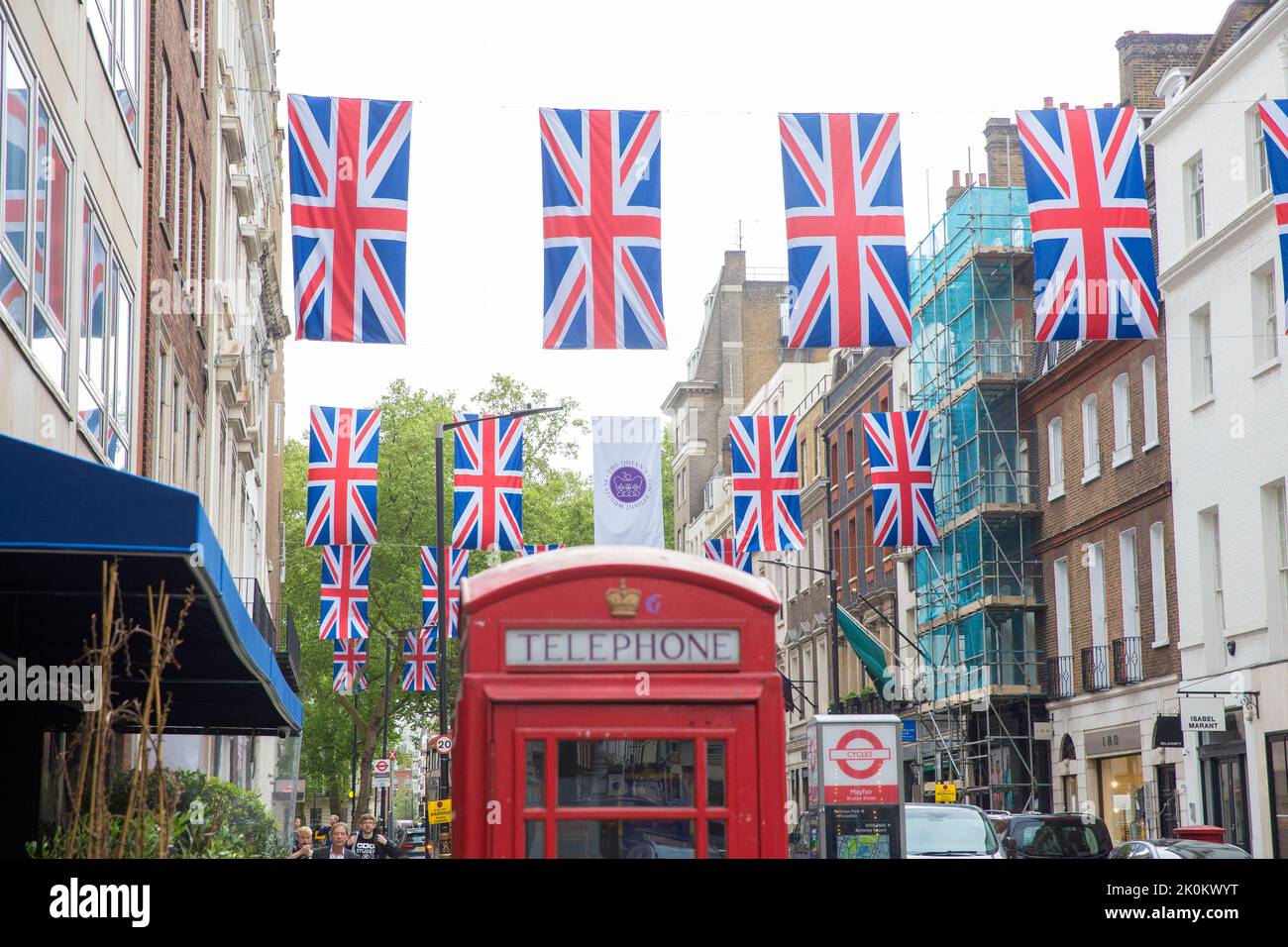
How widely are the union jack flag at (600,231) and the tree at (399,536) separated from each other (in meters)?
45.9

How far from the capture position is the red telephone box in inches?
323

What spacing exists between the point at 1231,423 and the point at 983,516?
486 inches

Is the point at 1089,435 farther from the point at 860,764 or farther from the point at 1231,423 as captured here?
the point at 860,764

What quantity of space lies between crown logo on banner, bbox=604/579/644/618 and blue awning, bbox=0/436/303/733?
2.46 metres

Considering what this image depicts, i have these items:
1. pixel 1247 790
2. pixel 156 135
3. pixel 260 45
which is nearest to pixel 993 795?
pixel 1247 790

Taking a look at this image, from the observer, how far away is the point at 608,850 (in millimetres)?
8234

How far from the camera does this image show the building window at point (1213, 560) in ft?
113

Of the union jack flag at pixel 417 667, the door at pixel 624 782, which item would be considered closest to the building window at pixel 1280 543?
the union jack flag at pixel 417 667

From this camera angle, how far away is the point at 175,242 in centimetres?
2514

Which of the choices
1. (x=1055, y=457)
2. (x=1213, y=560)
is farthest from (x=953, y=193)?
(x=1213, y=560)

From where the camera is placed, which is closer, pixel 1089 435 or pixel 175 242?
pixel 175 242

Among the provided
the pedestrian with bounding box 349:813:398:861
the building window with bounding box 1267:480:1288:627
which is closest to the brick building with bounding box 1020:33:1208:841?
the building window with bounding box 1267:480:1288:627

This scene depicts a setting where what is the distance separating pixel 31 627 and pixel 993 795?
36.3 meters
